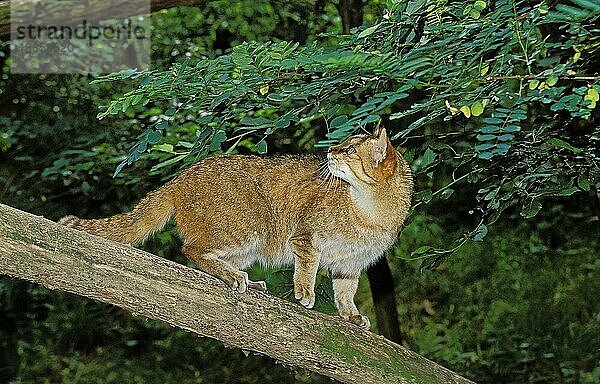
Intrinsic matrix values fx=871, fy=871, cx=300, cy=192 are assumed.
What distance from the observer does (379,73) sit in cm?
175

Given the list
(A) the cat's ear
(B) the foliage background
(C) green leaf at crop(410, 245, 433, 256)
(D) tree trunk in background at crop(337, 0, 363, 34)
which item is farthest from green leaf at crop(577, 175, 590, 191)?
(D) tree trunk in background at crop(337, 0, 363, 34)

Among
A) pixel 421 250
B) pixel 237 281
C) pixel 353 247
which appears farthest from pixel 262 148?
pixel 353 247

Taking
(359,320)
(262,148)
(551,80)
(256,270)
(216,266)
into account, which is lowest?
(256,270)

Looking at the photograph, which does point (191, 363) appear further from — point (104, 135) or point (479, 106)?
point (479, 106)

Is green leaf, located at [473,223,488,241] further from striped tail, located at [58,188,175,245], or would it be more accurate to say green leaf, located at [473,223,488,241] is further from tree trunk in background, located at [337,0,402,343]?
tree trunk in background, located at [337,0,402,343]

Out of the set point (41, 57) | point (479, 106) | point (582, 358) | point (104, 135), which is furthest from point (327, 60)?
point (582, 358)

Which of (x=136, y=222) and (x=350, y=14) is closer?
(x=136, y=222)

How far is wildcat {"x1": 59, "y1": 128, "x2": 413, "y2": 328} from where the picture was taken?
2.60 m

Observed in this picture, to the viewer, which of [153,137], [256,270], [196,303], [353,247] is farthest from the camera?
[256,270]

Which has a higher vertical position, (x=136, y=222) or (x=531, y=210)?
(x=531, y=210)

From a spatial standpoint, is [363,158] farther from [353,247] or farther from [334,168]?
[353,247]

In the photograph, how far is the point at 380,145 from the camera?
8.36 feet

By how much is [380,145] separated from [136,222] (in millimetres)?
757

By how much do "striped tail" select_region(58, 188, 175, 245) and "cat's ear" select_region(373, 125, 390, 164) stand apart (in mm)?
637
